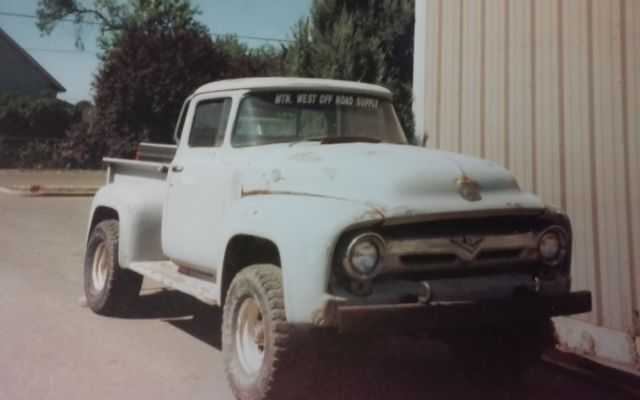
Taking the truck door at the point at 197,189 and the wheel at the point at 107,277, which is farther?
the wheel at the point at 107,277

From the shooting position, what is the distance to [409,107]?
33.3 ft

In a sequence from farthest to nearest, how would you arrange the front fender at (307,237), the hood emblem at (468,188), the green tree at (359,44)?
1. the green tree at (359,44)
2. the hood emblem at (468,188)
3. the front fender at (307,237)

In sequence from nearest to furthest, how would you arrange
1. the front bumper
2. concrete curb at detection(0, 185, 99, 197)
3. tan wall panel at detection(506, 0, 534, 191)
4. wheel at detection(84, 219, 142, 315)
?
the front bumper → tan wall panel at detection(506, 0, 534, 191) → wheel at detection(84, 219, 142, 315) → concrete curb at detection(0, 185, 99, 197)

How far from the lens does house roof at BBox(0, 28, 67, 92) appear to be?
148ft

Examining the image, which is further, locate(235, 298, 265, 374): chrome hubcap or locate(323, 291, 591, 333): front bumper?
locate(235, 298, 265, 374): chrome hubcap

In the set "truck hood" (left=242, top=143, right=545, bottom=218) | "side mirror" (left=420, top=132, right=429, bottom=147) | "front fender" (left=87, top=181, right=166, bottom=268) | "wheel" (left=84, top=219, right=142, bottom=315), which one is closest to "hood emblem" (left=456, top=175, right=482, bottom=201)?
"truck hood" (left=242, top=143, right=545, bottom=218)

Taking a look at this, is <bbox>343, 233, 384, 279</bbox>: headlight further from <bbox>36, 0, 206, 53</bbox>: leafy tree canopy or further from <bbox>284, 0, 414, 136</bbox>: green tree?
<bbox>36, 0, 206, 53</bbox>: leafy tree canopy

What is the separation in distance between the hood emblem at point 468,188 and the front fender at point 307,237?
617 millimetres

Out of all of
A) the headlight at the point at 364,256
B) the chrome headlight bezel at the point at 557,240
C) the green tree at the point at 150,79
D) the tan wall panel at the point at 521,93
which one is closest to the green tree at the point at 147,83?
the green tree at the point at 150,79

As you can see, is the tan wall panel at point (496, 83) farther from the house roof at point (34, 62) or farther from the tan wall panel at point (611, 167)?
the house roof at point (34, 62)

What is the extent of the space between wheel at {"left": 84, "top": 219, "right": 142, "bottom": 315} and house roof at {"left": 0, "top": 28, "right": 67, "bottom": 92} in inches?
1706

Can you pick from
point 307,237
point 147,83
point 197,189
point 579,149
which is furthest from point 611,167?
point 147,83

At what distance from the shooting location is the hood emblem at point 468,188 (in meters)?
4.05

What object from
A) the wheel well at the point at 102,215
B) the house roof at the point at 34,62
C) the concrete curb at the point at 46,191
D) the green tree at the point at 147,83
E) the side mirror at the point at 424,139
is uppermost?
the house roof at the point at 34,62
